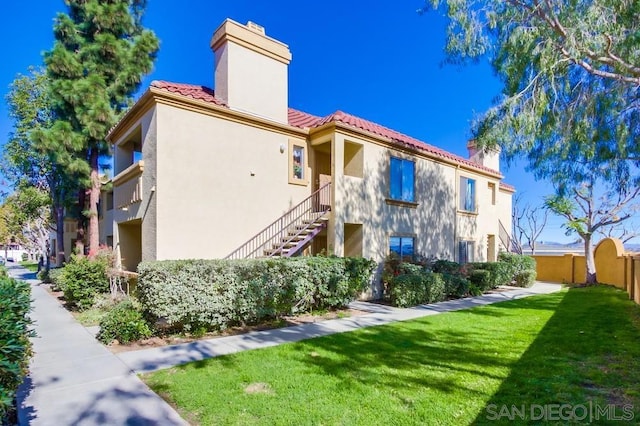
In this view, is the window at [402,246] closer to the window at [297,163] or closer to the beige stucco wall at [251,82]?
the window at [297,163]

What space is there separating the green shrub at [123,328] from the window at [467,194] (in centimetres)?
1607

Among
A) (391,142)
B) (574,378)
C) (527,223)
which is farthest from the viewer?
(527,223)

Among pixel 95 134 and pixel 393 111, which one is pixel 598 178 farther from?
pixel 95 134

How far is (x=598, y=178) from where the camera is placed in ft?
41.0

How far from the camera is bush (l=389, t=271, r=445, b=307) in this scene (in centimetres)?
1196

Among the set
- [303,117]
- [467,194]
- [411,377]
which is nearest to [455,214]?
[467,194]

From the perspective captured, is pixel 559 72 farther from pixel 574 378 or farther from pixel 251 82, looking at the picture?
pixel 251 82

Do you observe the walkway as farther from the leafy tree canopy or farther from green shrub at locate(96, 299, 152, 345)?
the leafy tree canopy

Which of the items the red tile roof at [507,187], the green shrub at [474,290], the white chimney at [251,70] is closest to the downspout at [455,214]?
the green shrub at [474,290]

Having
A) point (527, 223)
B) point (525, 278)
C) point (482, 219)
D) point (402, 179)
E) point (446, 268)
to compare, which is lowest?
point (525, 278)

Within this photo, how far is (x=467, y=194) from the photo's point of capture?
1917 cm

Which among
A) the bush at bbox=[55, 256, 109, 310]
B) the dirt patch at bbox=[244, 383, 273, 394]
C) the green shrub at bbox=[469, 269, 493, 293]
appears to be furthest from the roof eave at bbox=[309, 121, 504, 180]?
the dirt patch at bbox=[244, 383, 273, 394]

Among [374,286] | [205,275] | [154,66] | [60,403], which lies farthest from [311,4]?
[60,403]

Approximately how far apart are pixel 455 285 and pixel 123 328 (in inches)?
463
